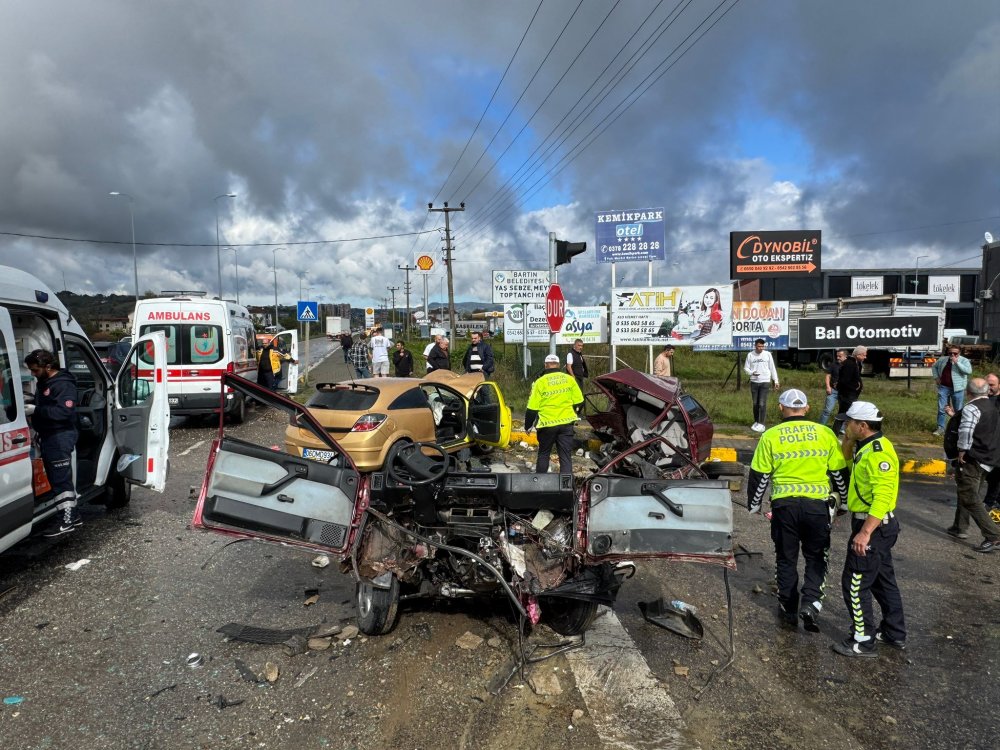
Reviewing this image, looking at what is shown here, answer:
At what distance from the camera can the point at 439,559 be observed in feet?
13.3

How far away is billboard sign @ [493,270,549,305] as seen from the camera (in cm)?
1970

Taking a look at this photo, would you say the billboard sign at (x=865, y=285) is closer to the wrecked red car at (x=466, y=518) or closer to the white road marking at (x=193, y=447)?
the white road marking at (x=193, y=447)

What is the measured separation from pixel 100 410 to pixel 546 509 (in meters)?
5.20

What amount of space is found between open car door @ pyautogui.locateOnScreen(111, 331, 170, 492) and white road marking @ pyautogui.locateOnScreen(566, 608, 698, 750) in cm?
457

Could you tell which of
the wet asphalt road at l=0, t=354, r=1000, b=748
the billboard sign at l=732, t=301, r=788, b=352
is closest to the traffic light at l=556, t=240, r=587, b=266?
the wet asphalt road at l=0, t=354, r=1000, b=748

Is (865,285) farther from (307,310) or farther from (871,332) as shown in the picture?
(307,310)

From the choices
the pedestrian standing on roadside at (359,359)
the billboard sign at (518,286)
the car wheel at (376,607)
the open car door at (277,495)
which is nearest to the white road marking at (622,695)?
the car wheel at (376,607)

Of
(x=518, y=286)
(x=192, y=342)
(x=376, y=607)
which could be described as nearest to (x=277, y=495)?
(x=376, y=607)

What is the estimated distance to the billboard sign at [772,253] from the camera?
21.4 meters

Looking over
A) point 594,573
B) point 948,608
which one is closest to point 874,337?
point 948,608

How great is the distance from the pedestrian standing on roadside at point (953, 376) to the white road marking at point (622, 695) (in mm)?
9783

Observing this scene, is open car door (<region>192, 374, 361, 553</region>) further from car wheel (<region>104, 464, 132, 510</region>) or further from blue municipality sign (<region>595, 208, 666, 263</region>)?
blue municipality sign (<region>595, 208, 666, 263</region>)

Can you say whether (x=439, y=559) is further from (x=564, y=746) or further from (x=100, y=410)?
(x=100, y=410)

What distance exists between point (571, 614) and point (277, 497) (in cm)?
196
